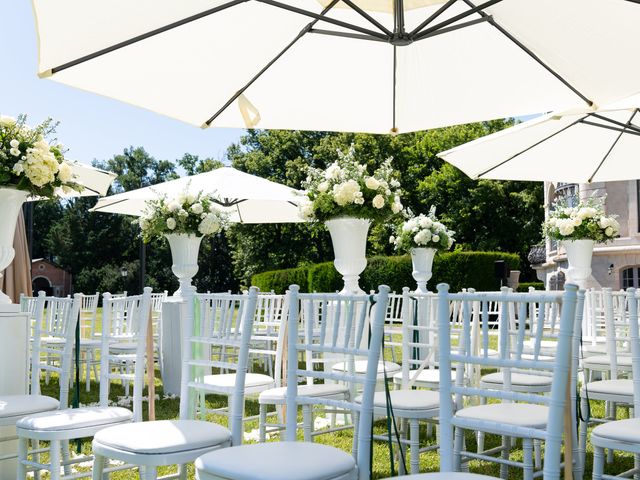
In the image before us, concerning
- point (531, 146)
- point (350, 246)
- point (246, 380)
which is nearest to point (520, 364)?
point (246, 380)

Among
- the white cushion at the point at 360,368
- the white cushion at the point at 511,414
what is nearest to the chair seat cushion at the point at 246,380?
the white cushion at the point at 360,368

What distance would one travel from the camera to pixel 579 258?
7.82 m

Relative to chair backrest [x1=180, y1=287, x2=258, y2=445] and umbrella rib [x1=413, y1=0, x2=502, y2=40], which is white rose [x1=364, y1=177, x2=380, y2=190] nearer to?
umbrella rib [x1=413, y1=0, x2=502, y2=40]

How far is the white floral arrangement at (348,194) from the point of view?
588 cm

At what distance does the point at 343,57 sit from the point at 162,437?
110 inches

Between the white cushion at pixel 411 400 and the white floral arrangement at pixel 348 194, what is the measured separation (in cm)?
231

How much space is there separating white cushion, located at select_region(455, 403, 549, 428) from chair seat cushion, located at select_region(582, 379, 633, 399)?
3.29ft

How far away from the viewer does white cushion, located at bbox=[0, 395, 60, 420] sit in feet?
11.8

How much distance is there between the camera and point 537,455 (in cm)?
409

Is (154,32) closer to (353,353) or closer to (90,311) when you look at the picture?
(353,353)

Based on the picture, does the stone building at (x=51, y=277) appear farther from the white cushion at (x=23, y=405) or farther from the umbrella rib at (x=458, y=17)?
the umbrella rib at (x=458, y=17)

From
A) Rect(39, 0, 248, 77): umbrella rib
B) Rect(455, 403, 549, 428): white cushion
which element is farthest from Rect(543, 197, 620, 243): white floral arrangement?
Rect(39, 0, 248, 77): umbrella rib

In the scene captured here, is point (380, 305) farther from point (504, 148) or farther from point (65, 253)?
point (65, 253)

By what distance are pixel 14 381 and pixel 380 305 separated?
2.83 meters
